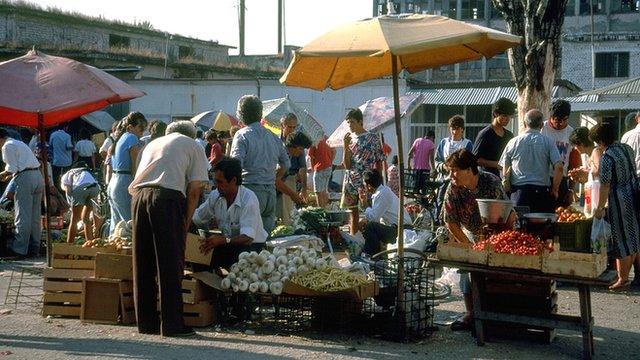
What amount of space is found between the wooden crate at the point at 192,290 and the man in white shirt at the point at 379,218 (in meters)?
3.44

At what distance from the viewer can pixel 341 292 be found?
24.0 ft

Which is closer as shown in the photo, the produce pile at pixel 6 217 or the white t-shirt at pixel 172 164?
the white t-shirt at pixel 172 164

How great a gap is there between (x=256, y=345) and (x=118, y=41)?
32350 millimetres

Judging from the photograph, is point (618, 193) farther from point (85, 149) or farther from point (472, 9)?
point (472, 9)

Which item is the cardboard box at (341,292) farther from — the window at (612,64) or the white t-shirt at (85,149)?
the window at (612,64)

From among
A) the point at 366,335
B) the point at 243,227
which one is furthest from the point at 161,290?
the point at 366,335

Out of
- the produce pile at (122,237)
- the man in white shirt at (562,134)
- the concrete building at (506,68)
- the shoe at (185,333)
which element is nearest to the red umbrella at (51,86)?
the produce pile at (122,237)

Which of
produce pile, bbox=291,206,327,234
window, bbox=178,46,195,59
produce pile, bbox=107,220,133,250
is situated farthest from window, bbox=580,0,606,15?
produce pile, bbox=107,220,133,250

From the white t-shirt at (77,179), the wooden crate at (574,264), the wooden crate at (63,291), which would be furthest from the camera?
the white t-shirt at (77,179)

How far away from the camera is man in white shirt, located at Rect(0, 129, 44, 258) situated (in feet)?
40.4

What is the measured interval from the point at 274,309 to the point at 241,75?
28412 millimetres

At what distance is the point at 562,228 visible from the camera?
28.7 ft

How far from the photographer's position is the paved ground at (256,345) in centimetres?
683

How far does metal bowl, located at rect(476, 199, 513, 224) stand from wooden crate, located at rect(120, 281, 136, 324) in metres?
3.25
